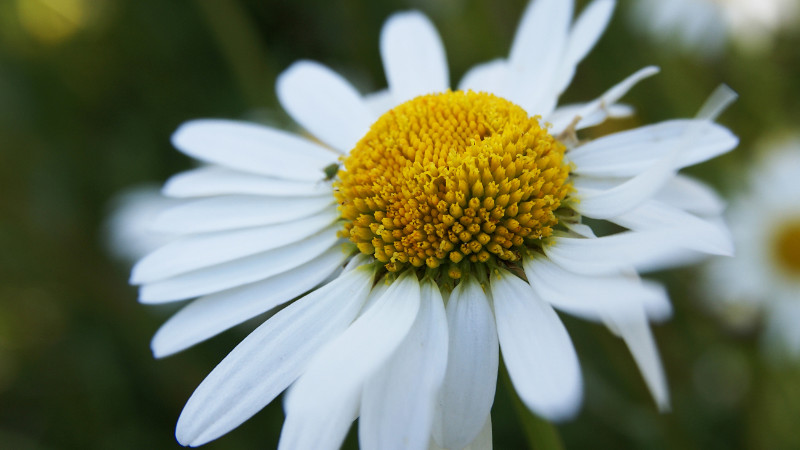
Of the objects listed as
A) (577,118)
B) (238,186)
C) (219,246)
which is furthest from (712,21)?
(219,246)

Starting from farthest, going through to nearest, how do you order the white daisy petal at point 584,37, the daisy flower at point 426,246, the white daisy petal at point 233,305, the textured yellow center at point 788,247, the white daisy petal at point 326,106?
the textured yellow center at point 788,247 < the white daisy petal at point 326,106 < the white daisy petal at point 584,37 < the white daisy petal at point 233,305 < the daisy flower at point 426,246

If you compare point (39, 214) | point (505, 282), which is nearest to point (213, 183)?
point (505, 282)

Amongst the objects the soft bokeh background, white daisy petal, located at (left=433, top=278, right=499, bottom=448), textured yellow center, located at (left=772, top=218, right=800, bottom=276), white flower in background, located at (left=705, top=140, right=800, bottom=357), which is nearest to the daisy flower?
white daisy petal, located at (left=433, top=278, right=499, bottom=448)

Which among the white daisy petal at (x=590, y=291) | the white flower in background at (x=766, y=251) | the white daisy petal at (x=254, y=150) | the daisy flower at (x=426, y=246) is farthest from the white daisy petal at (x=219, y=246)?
the white flower in background at (x=766, y=251)

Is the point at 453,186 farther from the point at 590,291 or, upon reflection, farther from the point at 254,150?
the point at 254,150

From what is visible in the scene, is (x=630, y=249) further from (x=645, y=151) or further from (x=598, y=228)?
(x=598, y=228)

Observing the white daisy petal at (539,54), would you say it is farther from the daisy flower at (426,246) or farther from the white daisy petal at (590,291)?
the white daisy petal at (590,291)
